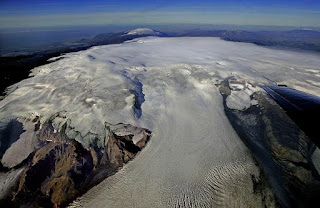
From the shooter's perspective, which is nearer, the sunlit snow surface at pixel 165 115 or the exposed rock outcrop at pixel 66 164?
the sunlit snow surface at pixel 165 115

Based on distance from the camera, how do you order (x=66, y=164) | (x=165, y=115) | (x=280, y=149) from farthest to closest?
(x=165, y=115) < (x=280, y=149) < (x=66, y=164)

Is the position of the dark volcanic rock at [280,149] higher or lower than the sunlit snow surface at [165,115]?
lower

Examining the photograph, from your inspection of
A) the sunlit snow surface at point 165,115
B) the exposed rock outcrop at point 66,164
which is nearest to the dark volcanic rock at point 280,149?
the sunlit snow surface at point 165,115

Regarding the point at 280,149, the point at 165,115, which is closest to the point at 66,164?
the point at 165,115

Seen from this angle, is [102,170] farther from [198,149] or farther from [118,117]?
[198,149]

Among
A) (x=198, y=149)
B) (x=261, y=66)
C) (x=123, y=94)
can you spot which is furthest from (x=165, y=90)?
(x=261, y=66)

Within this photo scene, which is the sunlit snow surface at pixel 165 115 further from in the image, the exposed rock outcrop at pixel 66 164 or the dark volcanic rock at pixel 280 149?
the dark volcanic rock at pixel 280 149

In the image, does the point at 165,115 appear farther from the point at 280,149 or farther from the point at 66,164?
the point at 280,149

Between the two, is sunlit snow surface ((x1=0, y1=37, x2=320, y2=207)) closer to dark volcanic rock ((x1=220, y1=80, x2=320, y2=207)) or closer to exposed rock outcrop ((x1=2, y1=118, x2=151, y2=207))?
exposed rock outcrop ((x1=2, y1=118, x2=151, y2=207))

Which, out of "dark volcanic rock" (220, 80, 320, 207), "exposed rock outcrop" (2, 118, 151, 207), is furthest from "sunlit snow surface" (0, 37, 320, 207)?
"dark volcanic rock" (220, 80, 320, 207)
